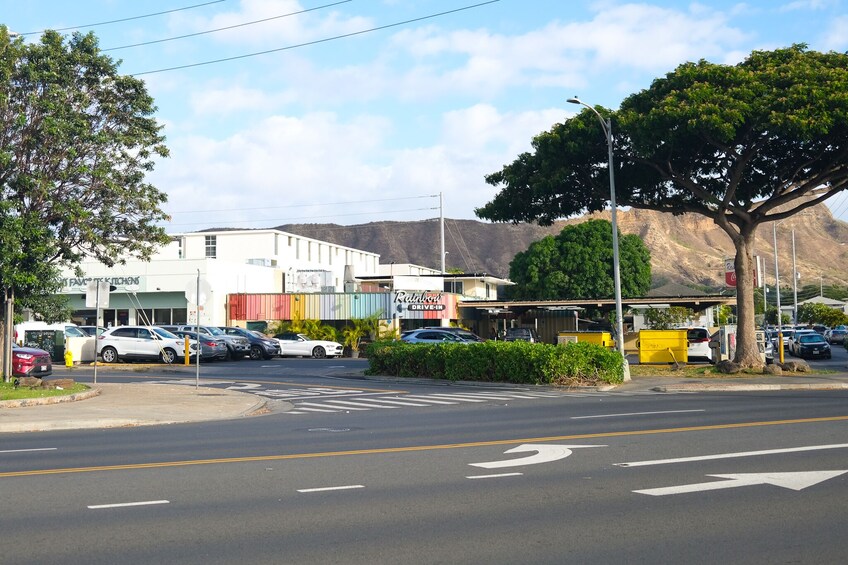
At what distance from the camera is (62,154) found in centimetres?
2272

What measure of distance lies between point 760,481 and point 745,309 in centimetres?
2052

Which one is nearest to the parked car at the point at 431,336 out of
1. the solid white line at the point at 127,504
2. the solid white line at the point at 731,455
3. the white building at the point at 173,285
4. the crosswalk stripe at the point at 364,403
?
the crosswalk stripe at the point at 364,403

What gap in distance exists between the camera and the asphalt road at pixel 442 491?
6.63m

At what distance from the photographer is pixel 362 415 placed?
60.3ft

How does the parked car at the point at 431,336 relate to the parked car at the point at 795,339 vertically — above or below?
above

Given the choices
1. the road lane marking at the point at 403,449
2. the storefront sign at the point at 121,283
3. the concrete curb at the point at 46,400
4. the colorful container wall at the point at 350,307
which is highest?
the storefront sign at the point at 121,283

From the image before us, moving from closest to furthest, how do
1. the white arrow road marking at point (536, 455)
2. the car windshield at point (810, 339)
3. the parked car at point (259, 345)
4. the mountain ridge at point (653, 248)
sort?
the white arrow road marking at point (536, 455), the parked car at point (259, 345), the car windshield at point (810, 339), the mountain ridge at point (653, 248)

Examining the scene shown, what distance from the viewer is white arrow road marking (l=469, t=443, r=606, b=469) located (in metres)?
10.7

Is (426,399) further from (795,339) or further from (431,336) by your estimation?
(795,339)

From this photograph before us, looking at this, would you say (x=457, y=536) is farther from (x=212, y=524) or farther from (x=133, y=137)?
(x=133, y=137)

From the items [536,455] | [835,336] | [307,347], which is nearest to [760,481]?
[536,455]

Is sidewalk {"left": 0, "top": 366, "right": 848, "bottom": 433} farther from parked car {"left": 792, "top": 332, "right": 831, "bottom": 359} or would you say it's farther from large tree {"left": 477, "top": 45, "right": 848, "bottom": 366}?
parked car {"left": 792, "top": 332, "right": 831, "bottom": 359}

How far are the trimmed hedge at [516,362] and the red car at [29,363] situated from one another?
11354 mm

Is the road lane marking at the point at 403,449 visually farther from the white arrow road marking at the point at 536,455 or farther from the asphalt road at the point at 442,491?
the white arrow road marking at the point at 536,455
